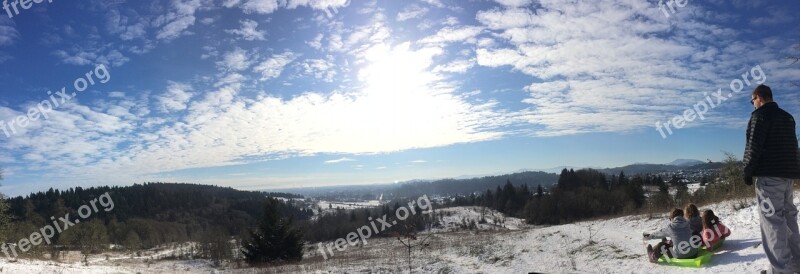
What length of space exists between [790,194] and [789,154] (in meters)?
0.71

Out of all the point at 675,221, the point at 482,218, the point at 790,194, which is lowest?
the point at 482,218

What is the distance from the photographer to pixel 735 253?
973 centimetres

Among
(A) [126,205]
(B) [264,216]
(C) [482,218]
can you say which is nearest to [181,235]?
(A) [126,205]

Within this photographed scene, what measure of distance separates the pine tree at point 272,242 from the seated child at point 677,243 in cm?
2852

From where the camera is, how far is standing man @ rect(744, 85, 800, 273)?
22.7 feet

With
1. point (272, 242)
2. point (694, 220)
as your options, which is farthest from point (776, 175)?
point (272, 242)

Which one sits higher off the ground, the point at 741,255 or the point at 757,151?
the point at 757,151

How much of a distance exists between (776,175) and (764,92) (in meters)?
1.41

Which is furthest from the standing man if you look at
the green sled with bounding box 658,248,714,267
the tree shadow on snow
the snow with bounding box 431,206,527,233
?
the snow with bounding box 431,206,527,233

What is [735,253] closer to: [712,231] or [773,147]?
[712,231]

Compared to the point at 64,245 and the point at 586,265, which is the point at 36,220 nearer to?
the point at 64,245

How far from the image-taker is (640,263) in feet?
36.2

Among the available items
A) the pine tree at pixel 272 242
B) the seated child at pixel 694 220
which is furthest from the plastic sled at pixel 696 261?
the pine tree at pixel 272 242

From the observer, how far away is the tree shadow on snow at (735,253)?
357 inches
